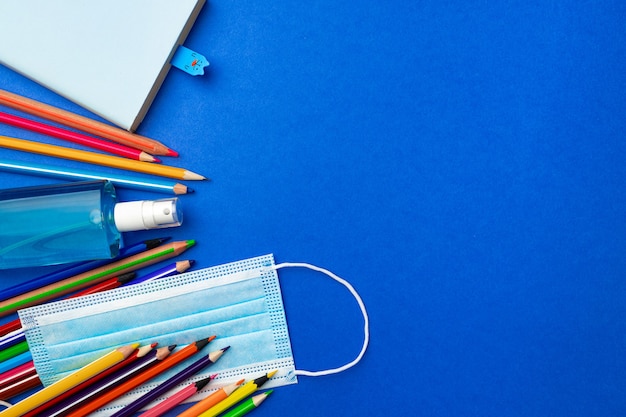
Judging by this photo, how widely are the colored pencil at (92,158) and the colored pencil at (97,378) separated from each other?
0.22 m

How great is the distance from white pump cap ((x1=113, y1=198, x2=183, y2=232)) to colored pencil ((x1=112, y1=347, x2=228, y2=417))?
183 mm

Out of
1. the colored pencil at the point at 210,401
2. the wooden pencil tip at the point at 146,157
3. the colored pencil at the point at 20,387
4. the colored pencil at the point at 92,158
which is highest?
the wooden pencil tip at the point at 146,157

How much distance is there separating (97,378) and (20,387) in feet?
0.33

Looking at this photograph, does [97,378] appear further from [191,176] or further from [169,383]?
[191,176]

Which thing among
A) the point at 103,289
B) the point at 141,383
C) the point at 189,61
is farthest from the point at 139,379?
the point at 189,61

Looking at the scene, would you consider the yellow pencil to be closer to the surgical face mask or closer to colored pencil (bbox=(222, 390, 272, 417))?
the surgical face mask

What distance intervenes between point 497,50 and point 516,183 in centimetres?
17

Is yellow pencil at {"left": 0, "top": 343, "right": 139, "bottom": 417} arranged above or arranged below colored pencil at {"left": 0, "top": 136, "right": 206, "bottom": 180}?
below

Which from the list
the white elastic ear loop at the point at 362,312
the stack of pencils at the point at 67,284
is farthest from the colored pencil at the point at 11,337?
the white elastic ear loop at the point at 362,312

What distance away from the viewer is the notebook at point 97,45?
2.06ft

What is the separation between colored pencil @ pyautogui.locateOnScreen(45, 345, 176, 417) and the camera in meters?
0.67

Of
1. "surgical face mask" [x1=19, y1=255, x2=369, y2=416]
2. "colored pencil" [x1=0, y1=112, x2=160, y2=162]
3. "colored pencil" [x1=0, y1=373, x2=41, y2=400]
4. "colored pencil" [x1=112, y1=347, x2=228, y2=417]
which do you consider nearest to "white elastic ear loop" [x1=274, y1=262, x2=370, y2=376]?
"surgical face mask" [x1=19, y1=255, x2=369, y2=416]

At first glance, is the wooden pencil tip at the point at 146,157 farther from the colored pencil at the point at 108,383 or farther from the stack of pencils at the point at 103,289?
the colored pencil at the point at 108,383

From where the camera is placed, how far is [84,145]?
0.66m
